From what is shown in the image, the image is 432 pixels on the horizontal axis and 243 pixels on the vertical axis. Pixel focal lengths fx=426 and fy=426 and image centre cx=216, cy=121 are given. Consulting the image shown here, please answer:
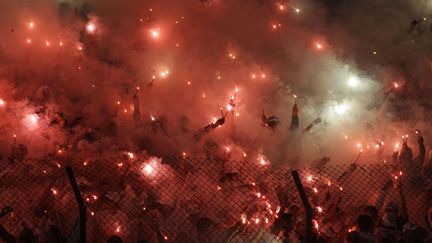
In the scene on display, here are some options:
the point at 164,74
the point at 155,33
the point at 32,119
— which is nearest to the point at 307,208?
the point at 32,119

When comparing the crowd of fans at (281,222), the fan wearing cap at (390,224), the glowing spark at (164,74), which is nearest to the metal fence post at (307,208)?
the crowd of fans at (281,222)

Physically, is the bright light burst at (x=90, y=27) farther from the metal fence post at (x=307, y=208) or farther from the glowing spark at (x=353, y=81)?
the metal fence post at (x=307, y=208)

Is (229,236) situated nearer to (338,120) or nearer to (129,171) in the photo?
A: (129,171)

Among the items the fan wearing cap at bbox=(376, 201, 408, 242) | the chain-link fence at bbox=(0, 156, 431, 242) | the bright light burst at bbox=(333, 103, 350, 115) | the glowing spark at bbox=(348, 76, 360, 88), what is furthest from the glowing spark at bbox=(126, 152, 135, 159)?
the glowing spark at bbox=(348, 76, 360, 88)

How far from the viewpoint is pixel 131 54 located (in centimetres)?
1399

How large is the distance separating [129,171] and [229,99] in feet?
15.7

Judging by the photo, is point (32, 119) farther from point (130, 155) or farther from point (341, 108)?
point (341, 108)

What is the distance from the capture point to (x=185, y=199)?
365 inches

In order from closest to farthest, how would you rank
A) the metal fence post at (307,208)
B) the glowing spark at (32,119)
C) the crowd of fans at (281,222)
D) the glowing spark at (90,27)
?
1. the metal fence post at (307,208)
2. the crowd of fans at (281,222)
3. the glowing spark at (32,119)
4. the glowing spark at (90,27)

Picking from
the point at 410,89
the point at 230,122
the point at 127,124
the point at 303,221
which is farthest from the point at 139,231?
the point at 410,89

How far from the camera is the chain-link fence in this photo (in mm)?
8156

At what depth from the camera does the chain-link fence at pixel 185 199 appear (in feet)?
26.8

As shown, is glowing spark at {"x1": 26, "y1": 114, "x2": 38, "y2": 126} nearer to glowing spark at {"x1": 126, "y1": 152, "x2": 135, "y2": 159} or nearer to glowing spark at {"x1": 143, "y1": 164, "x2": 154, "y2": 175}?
glowing spark at {"x1": 126, "y1": 152, "x2": 135, "y2": 159}

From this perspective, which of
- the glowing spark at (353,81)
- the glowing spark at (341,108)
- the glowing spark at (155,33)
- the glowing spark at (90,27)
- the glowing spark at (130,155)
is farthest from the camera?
the glowing spark at (155,33)
